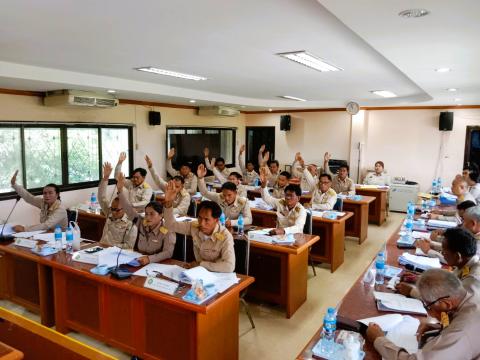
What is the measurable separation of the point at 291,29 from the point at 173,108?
6274 mm

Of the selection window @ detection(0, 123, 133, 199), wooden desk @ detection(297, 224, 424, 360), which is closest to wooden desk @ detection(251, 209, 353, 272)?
wooden desk @ detection(297, 224, 424, 360)

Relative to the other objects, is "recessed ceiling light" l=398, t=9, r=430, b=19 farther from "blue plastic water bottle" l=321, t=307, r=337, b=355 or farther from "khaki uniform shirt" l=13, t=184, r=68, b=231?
"khaki uniform shirt" l=13, t=184, r=68, b=231

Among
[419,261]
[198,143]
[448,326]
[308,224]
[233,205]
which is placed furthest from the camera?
[198,143]

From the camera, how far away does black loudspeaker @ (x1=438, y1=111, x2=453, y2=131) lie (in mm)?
8961

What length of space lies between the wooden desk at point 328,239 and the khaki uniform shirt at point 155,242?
2247 mm

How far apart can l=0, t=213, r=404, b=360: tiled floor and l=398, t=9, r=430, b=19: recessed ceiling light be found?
279cm

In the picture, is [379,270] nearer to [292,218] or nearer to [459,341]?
[459,341]

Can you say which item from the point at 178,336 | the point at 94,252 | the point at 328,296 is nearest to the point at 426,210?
the point at 328,296

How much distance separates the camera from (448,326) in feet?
5.80

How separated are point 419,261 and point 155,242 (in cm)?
232

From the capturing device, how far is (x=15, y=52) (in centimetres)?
402

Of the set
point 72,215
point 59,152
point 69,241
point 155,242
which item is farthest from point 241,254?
point 59,152

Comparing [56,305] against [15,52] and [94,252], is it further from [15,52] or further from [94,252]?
[15,52]

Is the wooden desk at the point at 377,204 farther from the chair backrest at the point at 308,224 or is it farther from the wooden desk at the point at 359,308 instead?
the wooden desk at the point at 359,308
